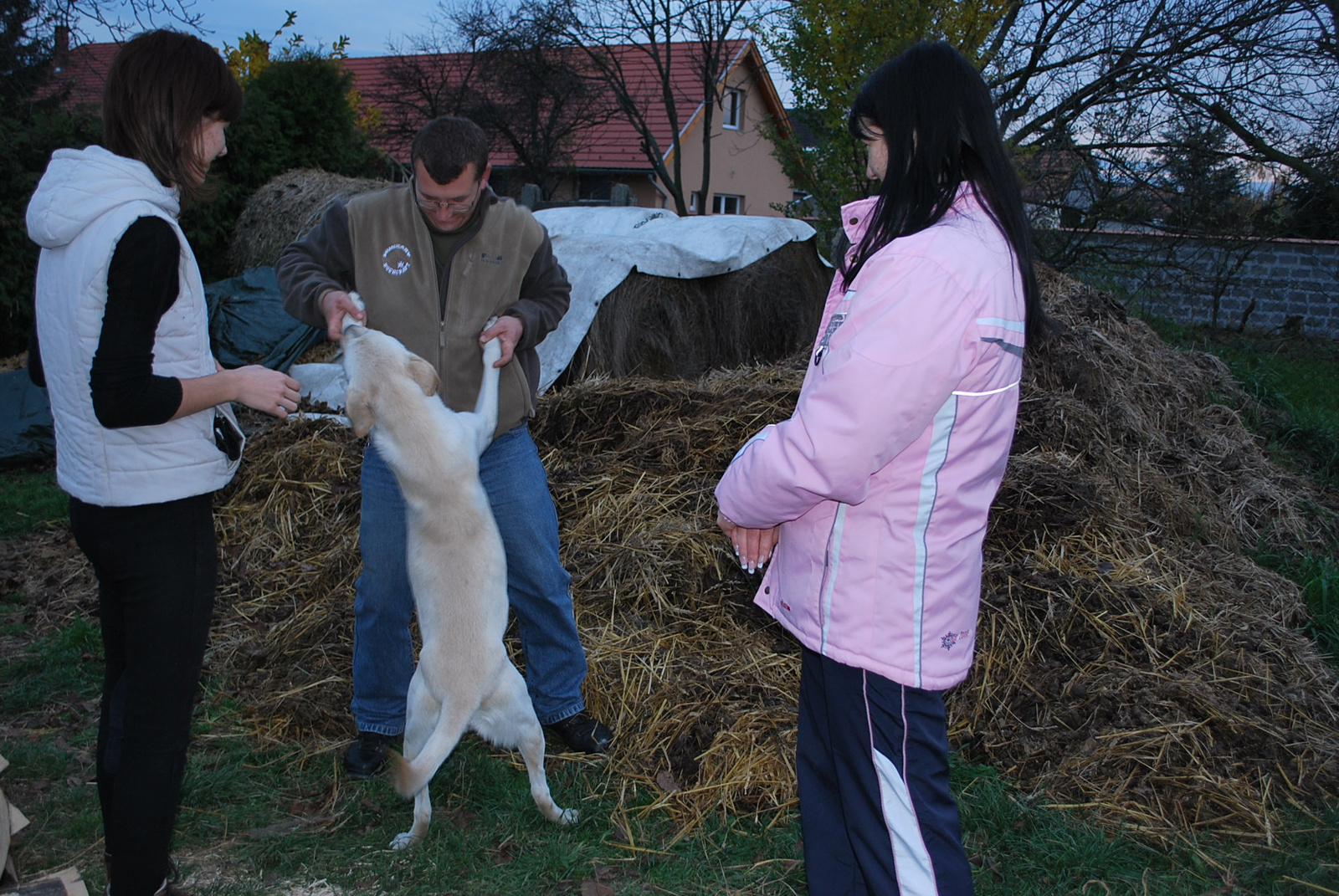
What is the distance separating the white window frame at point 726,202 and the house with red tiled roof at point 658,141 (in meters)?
0.03

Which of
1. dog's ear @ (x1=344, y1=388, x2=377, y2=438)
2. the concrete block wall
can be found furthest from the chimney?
the concrete block wall

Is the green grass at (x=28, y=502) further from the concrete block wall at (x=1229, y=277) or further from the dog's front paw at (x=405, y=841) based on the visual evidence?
the concrete block wall at (x=1229, y=277)

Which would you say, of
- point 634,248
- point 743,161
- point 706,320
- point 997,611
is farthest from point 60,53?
point 743,161

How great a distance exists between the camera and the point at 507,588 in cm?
357

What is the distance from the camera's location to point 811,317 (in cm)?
830

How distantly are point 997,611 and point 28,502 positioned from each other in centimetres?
658

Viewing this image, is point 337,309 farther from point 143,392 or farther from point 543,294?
point 143,392

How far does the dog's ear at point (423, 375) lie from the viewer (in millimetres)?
3152

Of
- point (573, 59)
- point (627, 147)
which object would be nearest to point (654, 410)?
point (573, 59)

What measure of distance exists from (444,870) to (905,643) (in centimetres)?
184

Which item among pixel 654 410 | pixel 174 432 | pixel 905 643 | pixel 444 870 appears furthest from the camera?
pixel 654 410

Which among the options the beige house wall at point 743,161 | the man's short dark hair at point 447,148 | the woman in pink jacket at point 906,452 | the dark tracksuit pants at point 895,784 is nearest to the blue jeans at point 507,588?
the man's short dark hair at point 447,148

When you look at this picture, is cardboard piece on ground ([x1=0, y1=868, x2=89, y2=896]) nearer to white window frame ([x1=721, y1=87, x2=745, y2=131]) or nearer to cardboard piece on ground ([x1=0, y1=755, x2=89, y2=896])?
cardboard piece on ground ([x1=0, y1=755, x2=89, y2=896])

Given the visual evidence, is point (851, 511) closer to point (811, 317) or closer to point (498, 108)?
point (811, 317)
